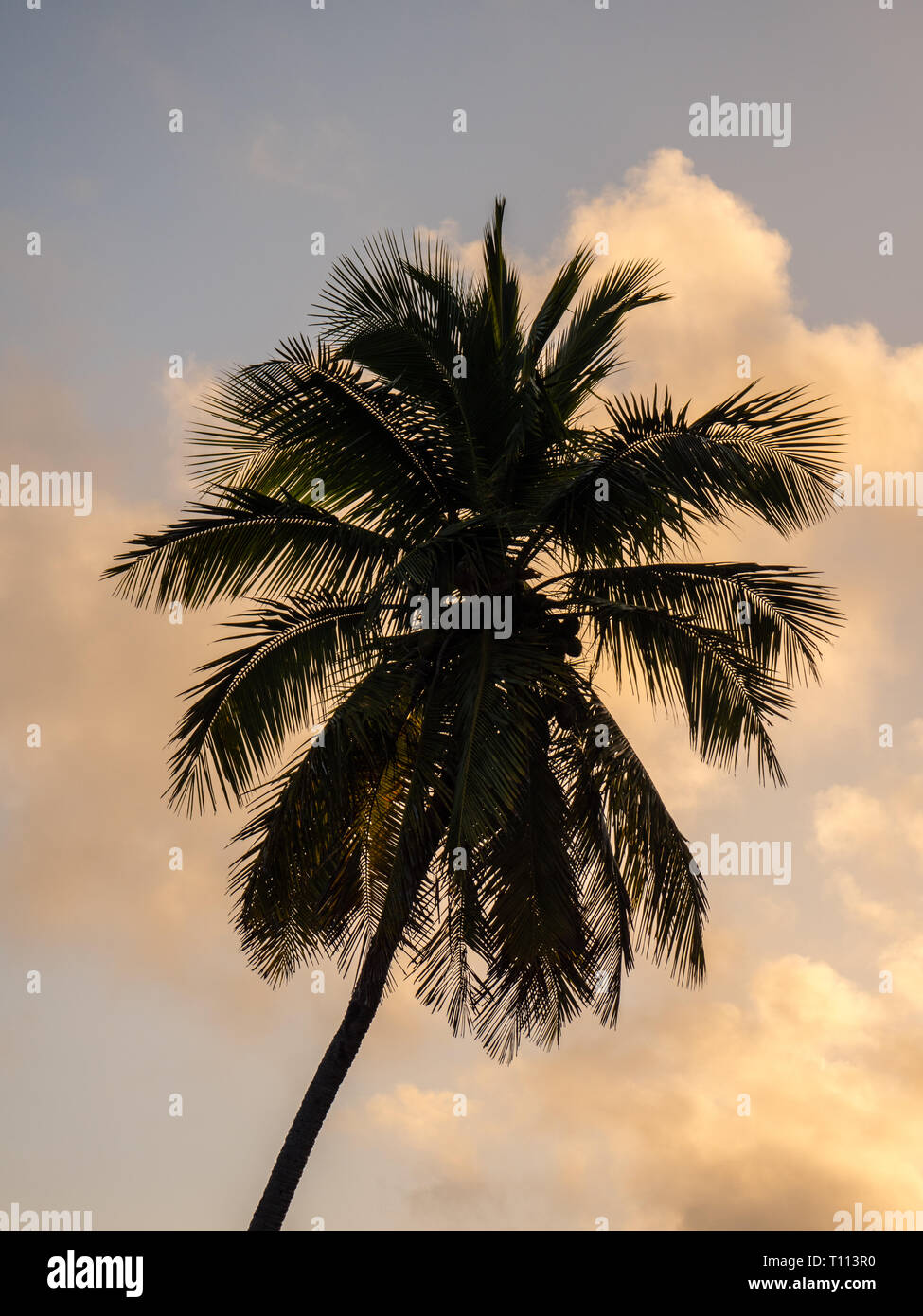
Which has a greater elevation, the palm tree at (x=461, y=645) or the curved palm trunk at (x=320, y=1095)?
the palm tree at (x=461, y=645)

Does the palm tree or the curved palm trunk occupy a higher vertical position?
the palm tree

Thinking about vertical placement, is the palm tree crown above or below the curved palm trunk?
above

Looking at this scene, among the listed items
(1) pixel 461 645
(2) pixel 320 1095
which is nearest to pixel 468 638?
(1) pixel 461 645

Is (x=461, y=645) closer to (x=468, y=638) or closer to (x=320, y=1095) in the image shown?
(x=468, y=638)

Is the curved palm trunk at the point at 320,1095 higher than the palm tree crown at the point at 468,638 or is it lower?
lower

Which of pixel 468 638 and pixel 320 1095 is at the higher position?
pixel 468 638

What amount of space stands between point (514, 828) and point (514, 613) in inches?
94.1

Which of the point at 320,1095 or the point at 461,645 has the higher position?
the point at 461,645

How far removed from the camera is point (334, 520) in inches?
532
